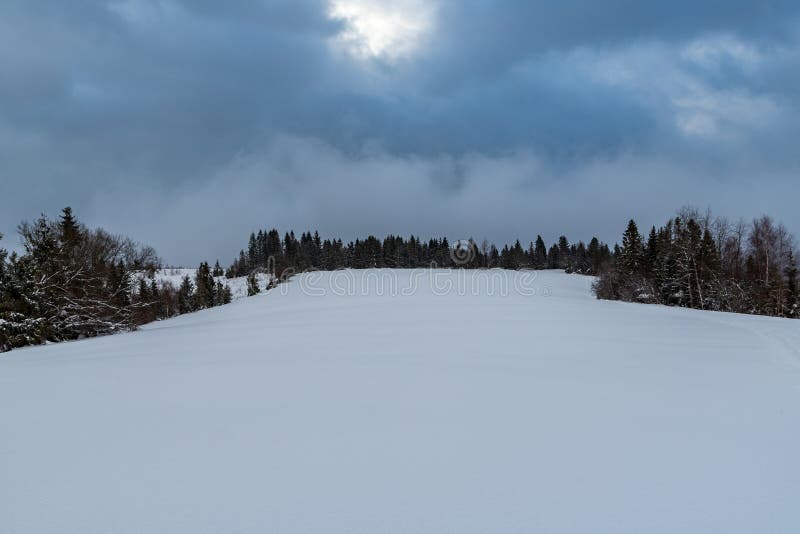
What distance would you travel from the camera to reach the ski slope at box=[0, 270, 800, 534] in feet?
10.4

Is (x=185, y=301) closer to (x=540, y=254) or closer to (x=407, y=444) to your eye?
(x=407, y=444)

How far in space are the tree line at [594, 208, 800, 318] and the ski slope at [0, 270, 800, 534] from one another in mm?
31996

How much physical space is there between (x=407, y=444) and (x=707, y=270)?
136 feet

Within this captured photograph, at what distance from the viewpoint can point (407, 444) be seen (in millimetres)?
4449

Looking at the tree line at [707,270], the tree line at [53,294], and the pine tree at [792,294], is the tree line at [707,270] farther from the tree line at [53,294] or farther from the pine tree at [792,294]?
the tree line at [53,294]

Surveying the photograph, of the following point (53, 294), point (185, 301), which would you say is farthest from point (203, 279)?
point (53, 294)

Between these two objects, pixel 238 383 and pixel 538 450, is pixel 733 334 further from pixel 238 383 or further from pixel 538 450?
pixel 238 383

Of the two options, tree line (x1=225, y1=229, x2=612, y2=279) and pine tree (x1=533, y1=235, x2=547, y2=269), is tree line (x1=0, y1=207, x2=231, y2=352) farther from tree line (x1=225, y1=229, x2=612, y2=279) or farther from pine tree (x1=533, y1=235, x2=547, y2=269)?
pine tree (x1=533, y1=235, x2=547, y2=269)

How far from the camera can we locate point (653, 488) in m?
3.50

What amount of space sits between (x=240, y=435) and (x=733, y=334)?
14919 mm

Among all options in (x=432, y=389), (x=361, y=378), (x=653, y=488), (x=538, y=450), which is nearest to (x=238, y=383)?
(x=361, y=378)

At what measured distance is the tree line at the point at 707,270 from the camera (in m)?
34.7

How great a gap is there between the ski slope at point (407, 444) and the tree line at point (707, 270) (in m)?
32.0

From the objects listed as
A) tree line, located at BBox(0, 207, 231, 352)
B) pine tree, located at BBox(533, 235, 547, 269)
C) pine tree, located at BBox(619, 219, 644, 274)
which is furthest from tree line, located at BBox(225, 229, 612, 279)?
tree line, located at BBox(0, 207, 231, 352)
